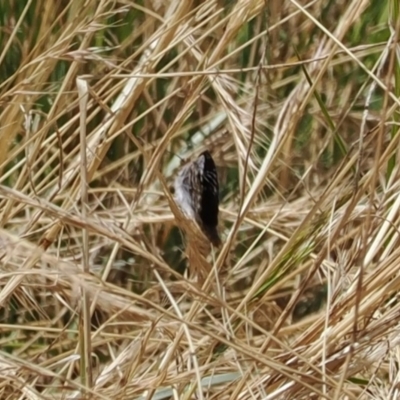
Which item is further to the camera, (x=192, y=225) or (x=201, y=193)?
(x=201, y=193)

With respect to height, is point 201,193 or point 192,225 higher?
→ point 192,225

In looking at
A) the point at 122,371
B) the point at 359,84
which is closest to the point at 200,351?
the point at 122,371

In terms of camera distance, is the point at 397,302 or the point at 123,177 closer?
the point at 397,302

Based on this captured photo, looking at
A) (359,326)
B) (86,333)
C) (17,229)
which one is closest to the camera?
(86,333)

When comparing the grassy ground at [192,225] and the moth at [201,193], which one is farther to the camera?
the moth at [201,193]

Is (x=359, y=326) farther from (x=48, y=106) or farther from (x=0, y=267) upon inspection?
(x=48, y=106)
